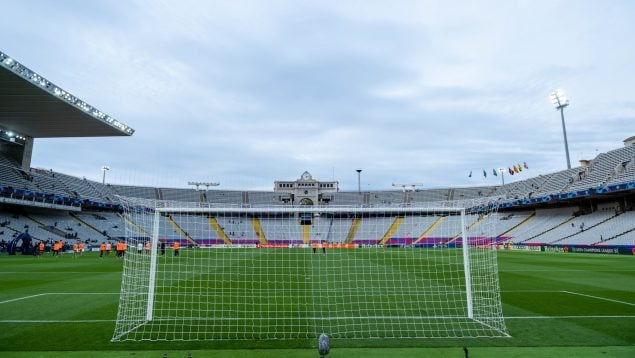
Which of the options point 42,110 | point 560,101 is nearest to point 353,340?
point 42,110

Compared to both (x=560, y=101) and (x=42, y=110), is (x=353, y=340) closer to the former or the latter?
(x=42, y=110)

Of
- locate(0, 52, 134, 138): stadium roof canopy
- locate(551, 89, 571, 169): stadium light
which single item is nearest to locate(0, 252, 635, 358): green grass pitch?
locate(0, 52, 134, 138): stadium roof canopy

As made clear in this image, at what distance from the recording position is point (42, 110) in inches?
1196

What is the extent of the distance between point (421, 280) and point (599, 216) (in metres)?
32.8

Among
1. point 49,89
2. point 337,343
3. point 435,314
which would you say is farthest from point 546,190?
point 49,89

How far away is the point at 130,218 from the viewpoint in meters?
7.19

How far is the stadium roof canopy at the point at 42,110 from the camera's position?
80.3 feet

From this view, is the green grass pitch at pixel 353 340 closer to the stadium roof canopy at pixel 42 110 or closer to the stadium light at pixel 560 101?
the stadium roof canopy at pixel 42 110

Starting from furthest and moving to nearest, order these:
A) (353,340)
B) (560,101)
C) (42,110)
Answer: (560,101) < (42,110) < (353,340)

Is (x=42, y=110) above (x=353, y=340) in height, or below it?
above

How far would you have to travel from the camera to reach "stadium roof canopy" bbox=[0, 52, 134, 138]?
963 inches

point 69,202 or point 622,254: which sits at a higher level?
point 69,202

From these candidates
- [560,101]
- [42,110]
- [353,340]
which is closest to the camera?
[353,340]

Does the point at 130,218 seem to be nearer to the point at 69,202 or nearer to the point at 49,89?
the point at 49,89
